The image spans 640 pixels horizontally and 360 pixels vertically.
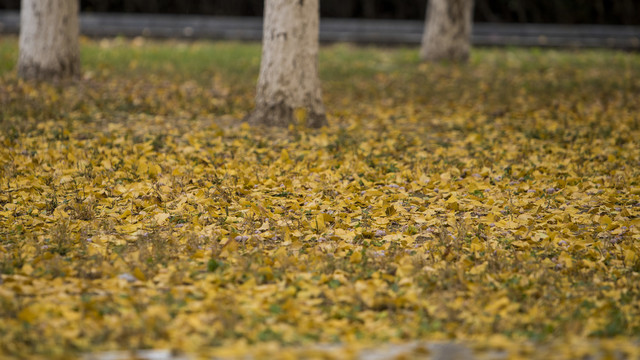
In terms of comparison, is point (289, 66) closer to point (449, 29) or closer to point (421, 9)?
point (449, 29)

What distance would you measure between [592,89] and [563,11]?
14128 millimetres

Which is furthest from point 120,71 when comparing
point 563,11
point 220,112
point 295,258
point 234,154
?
point 563,11

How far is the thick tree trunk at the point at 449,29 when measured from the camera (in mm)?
14289

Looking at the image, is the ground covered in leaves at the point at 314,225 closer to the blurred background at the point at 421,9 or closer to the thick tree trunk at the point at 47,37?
the thick tree trunk at the point at 47,37

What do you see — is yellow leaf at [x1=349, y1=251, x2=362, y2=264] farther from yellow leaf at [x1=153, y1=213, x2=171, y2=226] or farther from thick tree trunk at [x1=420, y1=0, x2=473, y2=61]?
thick tree trunk at [x1=420, y1=0, x2=473, y2=61]

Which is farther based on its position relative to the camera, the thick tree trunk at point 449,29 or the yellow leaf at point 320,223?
the thick tree trunk at point 449,29

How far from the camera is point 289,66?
7.95 metres

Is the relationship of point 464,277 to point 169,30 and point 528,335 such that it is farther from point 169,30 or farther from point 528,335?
point 169,30

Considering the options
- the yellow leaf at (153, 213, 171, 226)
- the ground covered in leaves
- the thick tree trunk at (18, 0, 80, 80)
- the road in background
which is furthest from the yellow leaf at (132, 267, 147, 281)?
the road in background

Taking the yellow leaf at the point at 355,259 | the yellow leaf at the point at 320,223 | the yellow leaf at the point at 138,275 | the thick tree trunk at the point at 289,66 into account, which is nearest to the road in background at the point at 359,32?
the thick tree trunk at the point at 289,66

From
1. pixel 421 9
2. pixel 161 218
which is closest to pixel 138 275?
pixel 161 218

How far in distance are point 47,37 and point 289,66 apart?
4.44 metres

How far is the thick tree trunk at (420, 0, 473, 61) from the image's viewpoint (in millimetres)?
14289

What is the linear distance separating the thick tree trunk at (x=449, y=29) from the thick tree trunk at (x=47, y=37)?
25.1 ft
